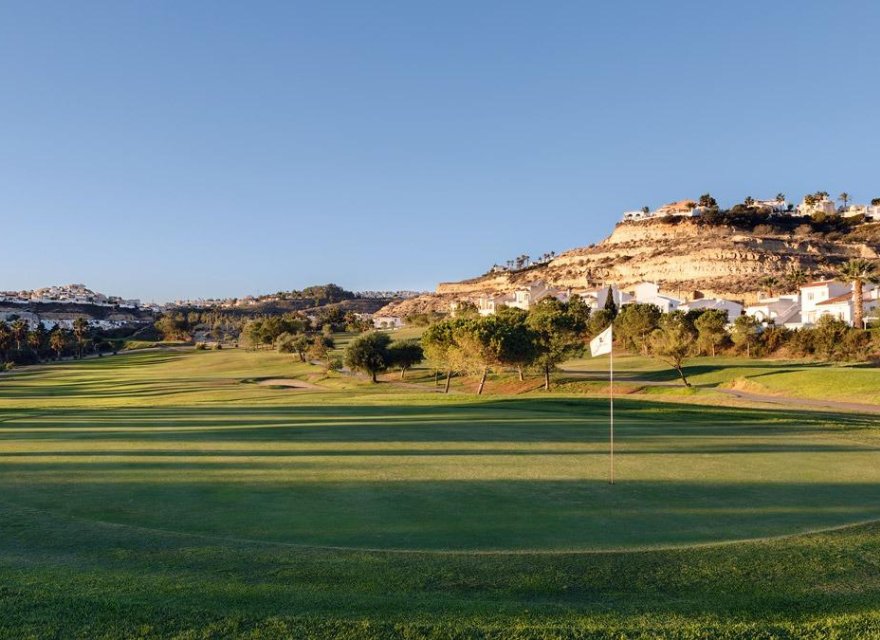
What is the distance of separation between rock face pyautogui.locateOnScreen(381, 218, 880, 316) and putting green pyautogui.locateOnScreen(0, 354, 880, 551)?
115777 mm

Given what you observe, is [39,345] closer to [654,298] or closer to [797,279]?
[654,298]

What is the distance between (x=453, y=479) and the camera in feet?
45.6

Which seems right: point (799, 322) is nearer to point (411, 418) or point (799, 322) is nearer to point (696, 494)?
point (411, 418)

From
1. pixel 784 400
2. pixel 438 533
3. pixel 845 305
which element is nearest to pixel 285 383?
pixel 784 400

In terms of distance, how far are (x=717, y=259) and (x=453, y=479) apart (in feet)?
523

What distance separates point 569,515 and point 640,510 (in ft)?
4.61

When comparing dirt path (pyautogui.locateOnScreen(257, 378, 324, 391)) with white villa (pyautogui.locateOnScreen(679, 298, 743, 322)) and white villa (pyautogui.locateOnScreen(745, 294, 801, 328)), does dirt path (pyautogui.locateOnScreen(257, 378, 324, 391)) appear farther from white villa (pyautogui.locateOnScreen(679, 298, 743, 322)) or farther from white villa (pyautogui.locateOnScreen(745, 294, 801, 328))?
white villa (pyautogui.locateOnScreen(679, 298, 743, 322))

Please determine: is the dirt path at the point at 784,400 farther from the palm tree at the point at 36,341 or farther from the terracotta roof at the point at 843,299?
the palm tree at the point at 36,341

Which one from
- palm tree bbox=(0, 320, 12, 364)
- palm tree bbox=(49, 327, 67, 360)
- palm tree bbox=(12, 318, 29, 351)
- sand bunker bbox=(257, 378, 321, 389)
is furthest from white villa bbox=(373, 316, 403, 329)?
sand bunker bbox=(257, 378, 321, 389)

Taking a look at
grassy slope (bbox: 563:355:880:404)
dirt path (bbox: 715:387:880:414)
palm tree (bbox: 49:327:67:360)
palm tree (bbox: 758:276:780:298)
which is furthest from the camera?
palm tree (bbox: 758:276:780:298)

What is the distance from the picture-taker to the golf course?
23.4 feet

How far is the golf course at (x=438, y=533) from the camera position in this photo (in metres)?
7.13

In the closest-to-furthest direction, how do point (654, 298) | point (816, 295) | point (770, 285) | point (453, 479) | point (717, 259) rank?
point (453, 479)
point (816, 295)
point (654, 298)
point (770, 285)
point (717, 259)

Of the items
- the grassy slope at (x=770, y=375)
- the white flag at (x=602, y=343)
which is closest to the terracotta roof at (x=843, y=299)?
the grassy slope at (x=770, y=375)
